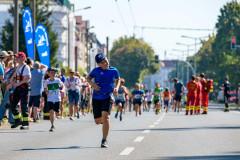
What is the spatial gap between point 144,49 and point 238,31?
83.8ft

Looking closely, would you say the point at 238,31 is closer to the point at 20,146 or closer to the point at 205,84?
the point at 205,84

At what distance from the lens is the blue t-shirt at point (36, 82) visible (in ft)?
59.9

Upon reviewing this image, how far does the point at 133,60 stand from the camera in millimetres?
101500

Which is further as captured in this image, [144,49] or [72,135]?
[144,49]

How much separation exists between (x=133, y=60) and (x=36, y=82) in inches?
3282

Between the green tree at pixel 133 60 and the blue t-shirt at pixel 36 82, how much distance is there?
82.3 metres

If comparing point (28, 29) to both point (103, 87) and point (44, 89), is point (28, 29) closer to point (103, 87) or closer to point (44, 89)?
point (44, 89)

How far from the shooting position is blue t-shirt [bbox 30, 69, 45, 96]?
18.2 meters

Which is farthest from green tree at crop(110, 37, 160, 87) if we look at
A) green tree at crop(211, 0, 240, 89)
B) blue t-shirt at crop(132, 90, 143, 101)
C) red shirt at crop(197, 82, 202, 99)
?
blue t-shirt at crop(132, 90, 143, 101)

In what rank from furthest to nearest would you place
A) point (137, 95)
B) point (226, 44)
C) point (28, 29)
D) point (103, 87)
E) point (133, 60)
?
point (133, 60) → point (226, 44) → point (137, 95) → point (28, 29) → point (103, 87)

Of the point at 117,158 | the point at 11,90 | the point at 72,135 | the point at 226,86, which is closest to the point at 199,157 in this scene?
the point at 117,158

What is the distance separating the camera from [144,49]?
102 m

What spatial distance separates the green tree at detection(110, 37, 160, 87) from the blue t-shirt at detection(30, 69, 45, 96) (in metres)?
82.3

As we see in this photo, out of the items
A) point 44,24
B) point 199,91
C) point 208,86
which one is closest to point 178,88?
point 199,91
